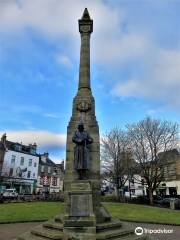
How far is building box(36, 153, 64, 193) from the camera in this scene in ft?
219

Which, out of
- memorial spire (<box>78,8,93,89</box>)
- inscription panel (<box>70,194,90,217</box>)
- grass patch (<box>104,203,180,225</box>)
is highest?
memorial spire (<box>78,8,93,89</box>)

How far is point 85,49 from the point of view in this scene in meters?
16.2

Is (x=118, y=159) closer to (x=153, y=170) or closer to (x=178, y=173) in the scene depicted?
(x=153, y=170)

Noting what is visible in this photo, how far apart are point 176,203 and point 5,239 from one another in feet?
88.1

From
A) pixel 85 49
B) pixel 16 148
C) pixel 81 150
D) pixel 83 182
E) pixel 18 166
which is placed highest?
pixel 16 148

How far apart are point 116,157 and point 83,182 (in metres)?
30.1

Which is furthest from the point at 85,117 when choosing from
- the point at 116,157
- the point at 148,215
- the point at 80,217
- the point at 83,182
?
the point at 116,157

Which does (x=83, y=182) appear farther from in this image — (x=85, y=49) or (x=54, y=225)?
(x=85, y=49)

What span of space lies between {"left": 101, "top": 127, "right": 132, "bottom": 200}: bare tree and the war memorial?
25780 millimetres

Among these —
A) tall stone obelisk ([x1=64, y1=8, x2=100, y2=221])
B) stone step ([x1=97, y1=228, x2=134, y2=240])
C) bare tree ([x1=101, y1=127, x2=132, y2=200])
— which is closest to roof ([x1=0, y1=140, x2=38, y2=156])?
bare tree ([x1=101, y1=127, x2=132, y2=200])

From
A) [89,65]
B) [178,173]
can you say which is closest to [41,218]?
[89,65]

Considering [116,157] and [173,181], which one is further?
[173,181]

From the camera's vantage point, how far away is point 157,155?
37.1 metres

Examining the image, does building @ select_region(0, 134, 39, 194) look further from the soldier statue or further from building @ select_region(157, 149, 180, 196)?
the soldier statue
